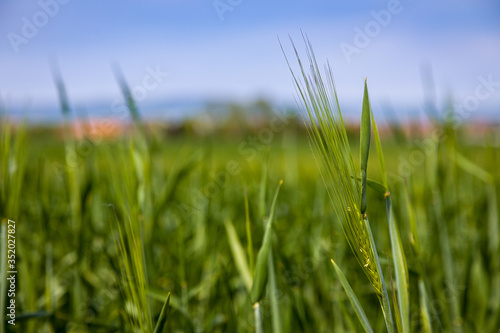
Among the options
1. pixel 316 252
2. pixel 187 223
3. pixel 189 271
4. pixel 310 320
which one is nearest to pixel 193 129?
pixel 187 223

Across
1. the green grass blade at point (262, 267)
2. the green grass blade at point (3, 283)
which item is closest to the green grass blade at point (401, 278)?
the green grass blade at point (262, 267)

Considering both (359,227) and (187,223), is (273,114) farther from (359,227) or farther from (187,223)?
(359,227)

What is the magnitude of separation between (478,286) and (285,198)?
2.02 feet

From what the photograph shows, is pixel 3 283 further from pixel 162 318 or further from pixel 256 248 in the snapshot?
pixel 256 248

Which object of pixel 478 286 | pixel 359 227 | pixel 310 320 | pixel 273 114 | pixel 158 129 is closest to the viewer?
pixel 359 227

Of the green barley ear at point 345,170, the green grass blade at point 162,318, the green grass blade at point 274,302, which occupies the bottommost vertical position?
the green grass blade at point 274,302

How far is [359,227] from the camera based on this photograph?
0.34 metres

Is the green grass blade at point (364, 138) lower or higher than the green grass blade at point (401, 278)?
higher

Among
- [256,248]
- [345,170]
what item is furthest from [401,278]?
[256,248]

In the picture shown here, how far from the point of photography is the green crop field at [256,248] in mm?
379

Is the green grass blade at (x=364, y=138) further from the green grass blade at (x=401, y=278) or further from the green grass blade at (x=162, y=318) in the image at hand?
the green grass blade at (x=162, y=318)

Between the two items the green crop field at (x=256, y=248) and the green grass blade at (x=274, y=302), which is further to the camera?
the green grass blade at (x=274, y=302)

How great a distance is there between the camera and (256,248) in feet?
2.62

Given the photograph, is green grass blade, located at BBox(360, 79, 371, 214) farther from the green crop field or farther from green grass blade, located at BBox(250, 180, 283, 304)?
green grass blade, located at BBox(250, 180, 283, 304)
